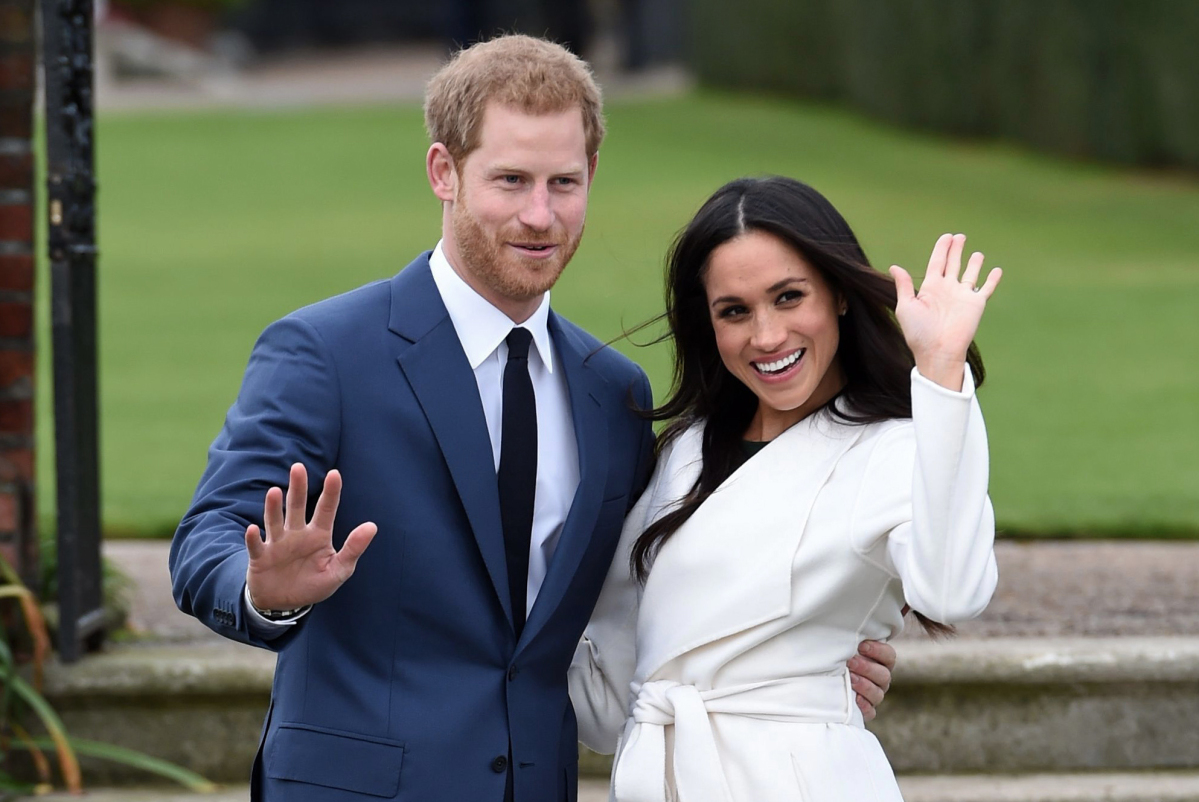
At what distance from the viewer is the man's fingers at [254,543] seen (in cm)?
210

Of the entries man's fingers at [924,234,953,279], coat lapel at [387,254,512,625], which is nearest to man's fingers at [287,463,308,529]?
coat lapel at [387,254,512,625]

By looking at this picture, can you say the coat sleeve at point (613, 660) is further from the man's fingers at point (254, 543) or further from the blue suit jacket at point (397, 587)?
the man's fingers at point (254, 543)

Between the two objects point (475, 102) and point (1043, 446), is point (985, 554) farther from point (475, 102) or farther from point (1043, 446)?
point (1043, 446)

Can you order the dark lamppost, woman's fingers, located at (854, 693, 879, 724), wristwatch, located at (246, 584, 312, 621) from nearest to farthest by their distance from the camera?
wristwatch, located at (246, 584, 312, 621) → woman's fingers, located at (854, 693, 879, 724) → the dark lamppost

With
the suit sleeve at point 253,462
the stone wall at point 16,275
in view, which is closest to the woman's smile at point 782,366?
the suit sleeve at point 253,462

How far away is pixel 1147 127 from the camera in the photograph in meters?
15.1

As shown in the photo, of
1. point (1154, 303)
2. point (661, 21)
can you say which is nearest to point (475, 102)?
point (1154, 303)

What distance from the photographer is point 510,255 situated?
258 cm

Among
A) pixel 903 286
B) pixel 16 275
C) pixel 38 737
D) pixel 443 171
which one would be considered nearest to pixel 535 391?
pixel 443 171

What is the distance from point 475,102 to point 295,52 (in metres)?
36.2

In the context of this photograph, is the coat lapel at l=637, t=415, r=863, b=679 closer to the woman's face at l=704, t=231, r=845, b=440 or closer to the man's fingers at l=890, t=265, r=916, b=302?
the woman's face at l=704, t=231, r=845, b=440

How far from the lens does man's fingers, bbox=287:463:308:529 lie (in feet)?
6.99

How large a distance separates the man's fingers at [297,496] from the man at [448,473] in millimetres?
250

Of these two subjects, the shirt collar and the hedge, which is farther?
the hedge
